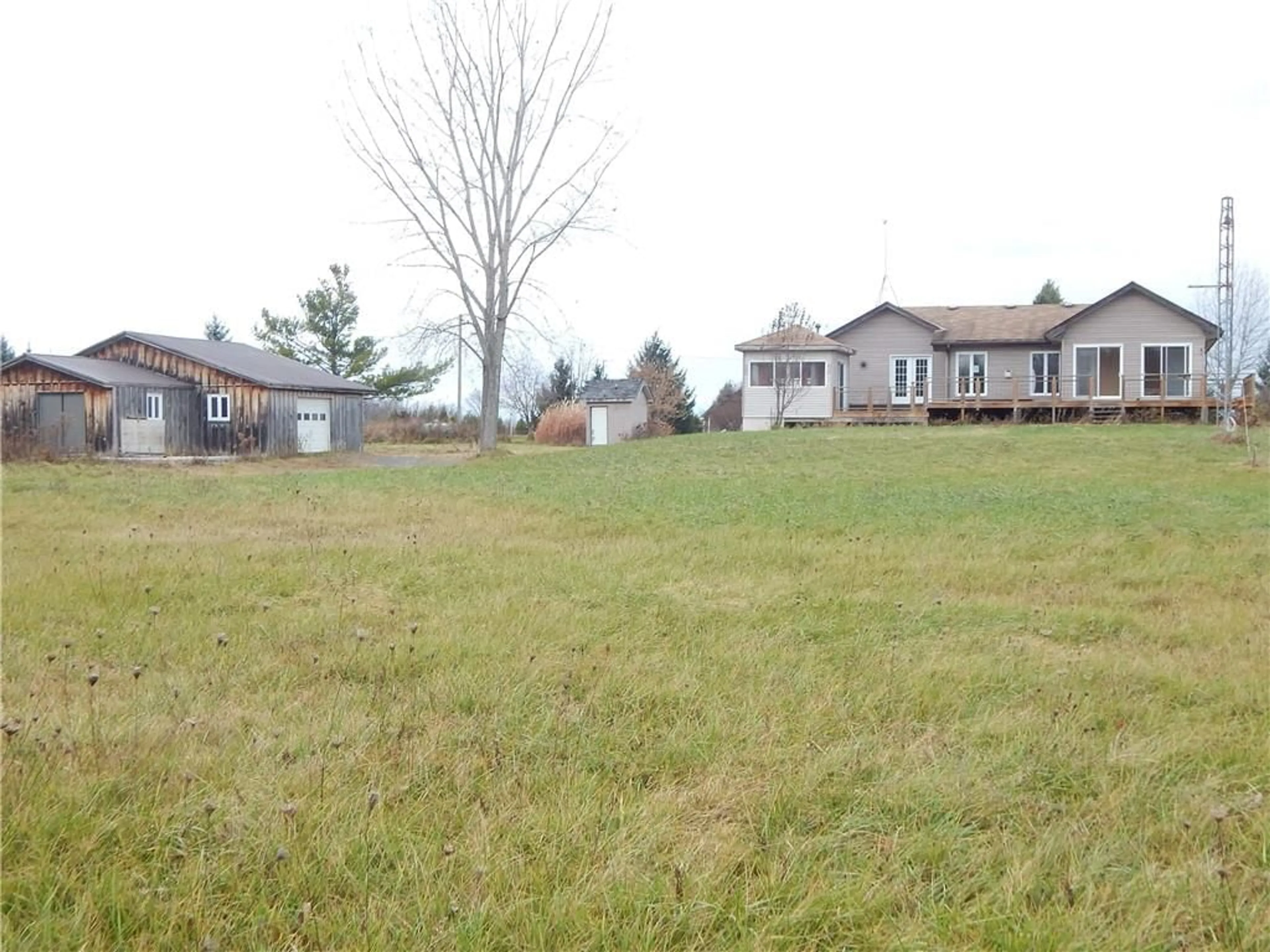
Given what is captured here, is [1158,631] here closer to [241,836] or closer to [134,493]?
[241,836]

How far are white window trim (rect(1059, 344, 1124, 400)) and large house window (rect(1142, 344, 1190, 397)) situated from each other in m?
0.62

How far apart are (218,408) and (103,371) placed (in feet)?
10.9

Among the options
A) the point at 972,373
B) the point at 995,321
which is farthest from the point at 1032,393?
the point at 995,321

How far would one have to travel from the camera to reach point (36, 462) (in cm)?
2333

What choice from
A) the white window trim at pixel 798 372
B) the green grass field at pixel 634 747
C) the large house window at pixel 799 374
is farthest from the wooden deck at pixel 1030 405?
the green grass field at pixel 634 747

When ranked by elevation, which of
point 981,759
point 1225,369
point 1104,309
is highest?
point 1104,309

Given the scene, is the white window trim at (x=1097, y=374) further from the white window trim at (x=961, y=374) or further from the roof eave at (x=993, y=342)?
the white window trim at (x=961, y=374)

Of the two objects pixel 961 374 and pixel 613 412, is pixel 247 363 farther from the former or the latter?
pixel 961 374

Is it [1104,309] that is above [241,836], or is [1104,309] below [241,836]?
above

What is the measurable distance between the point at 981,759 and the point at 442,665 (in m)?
2.47

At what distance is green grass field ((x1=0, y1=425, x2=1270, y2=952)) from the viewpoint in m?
2.64

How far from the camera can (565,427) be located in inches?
1757

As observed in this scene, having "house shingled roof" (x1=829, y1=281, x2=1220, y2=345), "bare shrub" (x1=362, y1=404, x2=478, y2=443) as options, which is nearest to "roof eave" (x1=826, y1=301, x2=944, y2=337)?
"house shingled roof" (x1=829, y1=281, x2=1220, y2=345)

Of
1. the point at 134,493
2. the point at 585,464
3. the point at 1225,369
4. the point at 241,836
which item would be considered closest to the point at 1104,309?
the point at 1225,369
